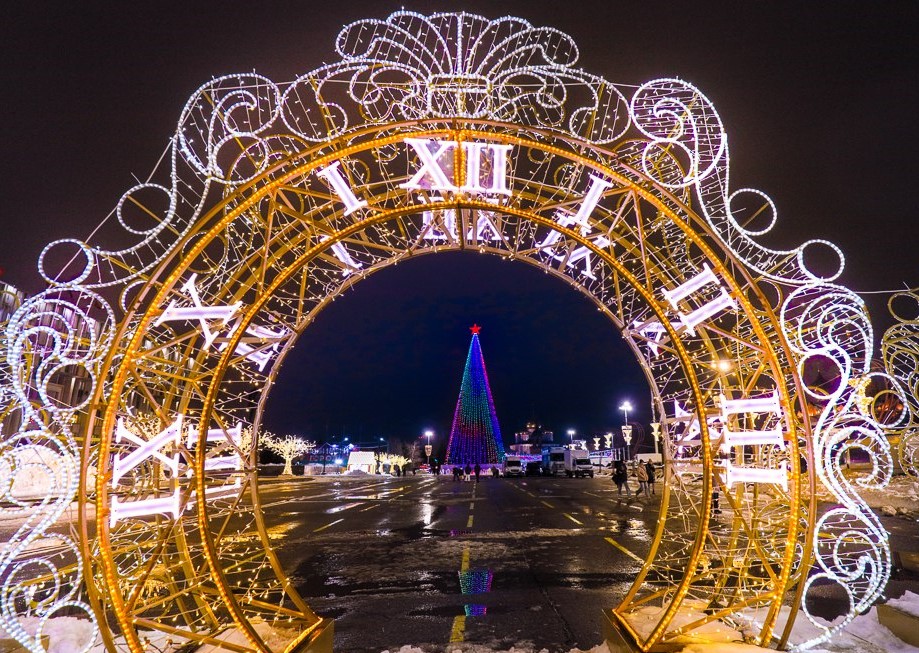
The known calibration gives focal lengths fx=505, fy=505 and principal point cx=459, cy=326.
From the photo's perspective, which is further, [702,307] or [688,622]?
[688,622]

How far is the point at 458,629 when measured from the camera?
613 cm

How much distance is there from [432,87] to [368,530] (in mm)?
12077

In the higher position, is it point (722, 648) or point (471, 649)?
point (722, 648)

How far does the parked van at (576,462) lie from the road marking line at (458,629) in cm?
4651

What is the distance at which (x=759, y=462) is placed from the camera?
6.50m

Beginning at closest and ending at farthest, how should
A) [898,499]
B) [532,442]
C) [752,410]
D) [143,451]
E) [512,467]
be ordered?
[143,451] < [752,410] < [898,499] < [512,467] < [532,442]

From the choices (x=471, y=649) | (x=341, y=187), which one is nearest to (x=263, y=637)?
(x=471, y=649)

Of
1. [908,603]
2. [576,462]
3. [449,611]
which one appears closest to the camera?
[908,603]

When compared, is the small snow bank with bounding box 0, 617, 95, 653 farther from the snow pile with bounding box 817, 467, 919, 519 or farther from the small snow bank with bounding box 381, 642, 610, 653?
the snow pile with bounding box 817, 467, 919, 519

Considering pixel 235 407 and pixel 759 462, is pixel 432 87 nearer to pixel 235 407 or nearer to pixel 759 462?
pixel 235 407

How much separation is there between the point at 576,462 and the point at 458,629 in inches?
1920

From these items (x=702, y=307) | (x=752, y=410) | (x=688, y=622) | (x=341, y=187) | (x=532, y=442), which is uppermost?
(x=341, y=187)

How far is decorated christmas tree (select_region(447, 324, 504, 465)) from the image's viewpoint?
2340 inches

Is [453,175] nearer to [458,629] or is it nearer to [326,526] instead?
[458,629]
